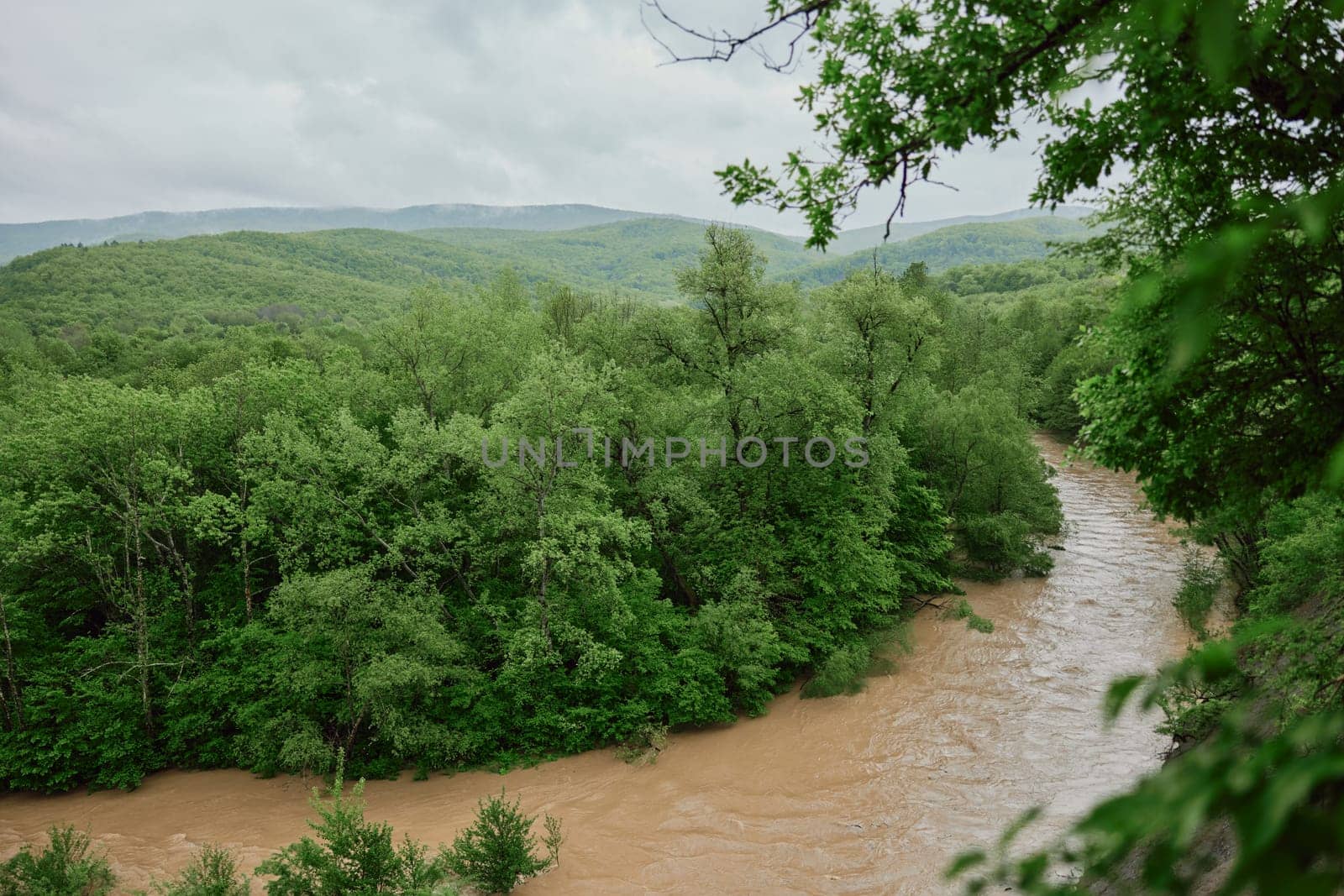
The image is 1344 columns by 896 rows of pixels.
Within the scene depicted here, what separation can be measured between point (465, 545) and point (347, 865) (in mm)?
7242

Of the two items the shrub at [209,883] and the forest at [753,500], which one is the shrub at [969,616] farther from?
the shrub at [209,883]

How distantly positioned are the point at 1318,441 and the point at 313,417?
20.5 metres

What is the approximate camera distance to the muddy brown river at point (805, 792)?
10.2m

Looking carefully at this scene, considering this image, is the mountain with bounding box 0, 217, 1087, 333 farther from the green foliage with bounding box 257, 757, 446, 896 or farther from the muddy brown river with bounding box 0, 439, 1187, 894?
the green foliage with bounding box 257, 757, 446, 896

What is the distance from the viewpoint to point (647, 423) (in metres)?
17.5

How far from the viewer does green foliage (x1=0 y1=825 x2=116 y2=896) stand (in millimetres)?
8633

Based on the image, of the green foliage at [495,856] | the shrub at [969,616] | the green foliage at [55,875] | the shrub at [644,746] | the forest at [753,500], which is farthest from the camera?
the shrub at [969,616]

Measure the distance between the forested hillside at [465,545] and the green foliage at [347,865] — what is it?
4136mm

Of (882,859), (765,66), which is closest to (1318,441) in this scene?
(765,66)

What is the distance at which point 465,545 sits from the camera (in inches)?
588

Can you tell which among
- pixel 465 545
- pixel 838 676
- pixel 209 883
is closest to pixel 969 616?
pixel 838 676

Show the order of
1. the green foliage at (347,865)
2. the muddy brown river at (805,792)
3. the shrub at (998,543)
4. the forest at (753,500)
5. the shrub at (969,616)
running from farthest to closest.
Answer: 1. the shrub at (998,543)
2. the shrub at (969,616)
3. the muddy brown river at (805,792)
4. the green foliage at (347,865)
5. the forest at (753,500)

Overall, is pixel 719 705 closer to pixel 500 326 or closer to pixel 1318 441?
pixel 1318 441

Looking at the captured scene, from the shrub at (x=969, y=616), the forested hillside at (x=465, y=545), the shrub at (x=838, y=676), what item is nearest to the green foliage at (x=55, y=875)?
the forested hillside at (x=465, y=545)
